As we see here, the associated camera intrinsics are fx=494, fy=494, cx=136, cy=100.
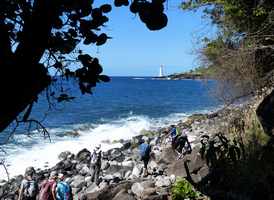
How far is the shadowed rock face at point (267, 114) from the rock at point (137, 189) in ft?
16.6

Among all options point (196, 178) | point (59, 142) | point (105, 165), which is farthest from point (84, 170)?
point (196, 178)

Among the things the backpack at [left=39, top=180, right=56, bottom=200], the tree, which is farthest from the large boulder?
the tree

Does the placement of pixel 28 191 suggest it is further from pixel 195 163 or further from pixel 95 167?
pixel 95 167

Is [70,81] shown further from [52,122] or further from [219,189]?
[52,122]

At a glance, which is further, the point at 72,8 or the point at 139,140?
the point at 139,140

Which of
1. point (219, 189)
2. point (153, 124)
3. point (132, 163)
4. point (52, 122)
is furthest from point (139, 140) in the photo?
point (219, 189)

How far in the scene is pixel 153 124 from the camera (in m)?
50.0

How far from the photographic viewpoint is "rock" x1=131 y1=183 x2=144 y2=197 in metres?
13.7

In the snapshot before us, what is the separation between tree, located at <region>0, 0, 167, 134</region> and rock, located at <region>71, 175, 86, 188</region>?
1700 centimetres

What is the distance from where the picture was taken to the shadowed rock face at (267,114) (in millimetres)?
9320

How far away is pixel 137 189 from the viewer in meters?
14.2

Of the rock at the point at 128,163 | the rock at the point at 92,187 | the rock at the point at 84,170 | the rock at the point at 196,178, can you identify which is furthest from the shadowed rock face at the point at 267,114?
the rock at the point at 84,170

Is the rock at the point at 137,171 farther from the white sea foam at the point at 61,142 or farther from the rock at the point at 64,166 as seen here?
the white sea foam at the point at 61,142

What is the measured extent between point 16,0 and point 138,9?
79cm
